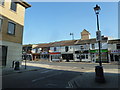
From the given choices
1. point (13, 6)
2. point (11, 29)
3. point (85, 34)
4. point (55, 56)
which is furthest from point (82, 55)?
point (13, 6)

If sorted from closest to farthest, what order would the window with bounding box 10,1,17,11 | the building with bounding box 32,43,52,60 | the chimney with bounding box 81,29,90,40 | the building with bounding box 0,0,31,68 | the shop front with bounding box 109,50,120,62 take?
1. the building with bounding box 0,0,31,68
2. the window with bounding box 10,1,17,11
3. the shop front with bounding box 109,50,120,62
4. the chimney with bounding box 81,29,90,40
5. the building with bounding box 32,43,52,60

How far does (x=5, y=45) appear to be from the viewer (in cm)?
1428

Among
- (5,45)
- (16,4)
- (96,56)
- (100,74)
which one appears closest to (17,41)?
(5,45)

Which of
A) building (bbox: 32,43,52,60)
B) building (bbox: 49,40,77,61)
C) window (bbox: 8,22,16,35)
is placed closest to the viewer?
window (bbox: 8,22,16,35)

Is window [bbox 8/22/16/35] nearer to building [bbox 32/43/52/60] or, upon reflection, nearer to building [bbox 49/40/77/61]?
building [bbox 49/40/77/61]

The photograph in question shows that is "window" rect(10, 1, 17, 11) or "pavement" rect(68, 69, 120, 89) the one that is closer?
"pavement" rect(68, 69, 120, 89)

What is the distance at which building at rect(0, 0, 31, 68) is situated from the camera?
14.1 meters

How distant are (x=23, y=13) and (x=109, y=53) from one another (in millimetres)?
24887

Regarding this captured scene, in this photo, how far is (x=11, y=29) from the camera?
1546 cm

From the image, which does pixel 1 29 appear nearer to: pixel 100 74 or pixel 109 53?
pixel 100 74

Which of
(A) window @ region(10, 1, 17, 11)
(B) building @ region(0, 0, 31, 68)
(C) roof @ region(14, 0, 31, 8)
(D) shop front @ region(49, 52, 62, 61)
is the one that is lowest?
(D) shop front @ region(49, 52, 62, 61)

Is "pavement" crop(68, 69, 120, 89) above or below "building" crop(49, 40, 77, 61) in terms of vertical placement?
below

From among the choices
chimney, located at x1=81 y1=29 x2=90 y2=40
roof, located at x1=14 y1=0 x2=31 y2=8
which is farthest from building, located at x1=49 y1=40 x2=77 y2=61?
roof, located at x1=14 y1=0 x2=31 y2=8

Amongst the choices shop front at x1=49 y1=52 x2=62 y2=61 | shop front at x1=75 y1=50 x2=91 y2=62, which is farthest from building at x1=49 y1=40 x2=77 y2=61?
shop front at x1=75 y1=50 x2=91 y2=62
